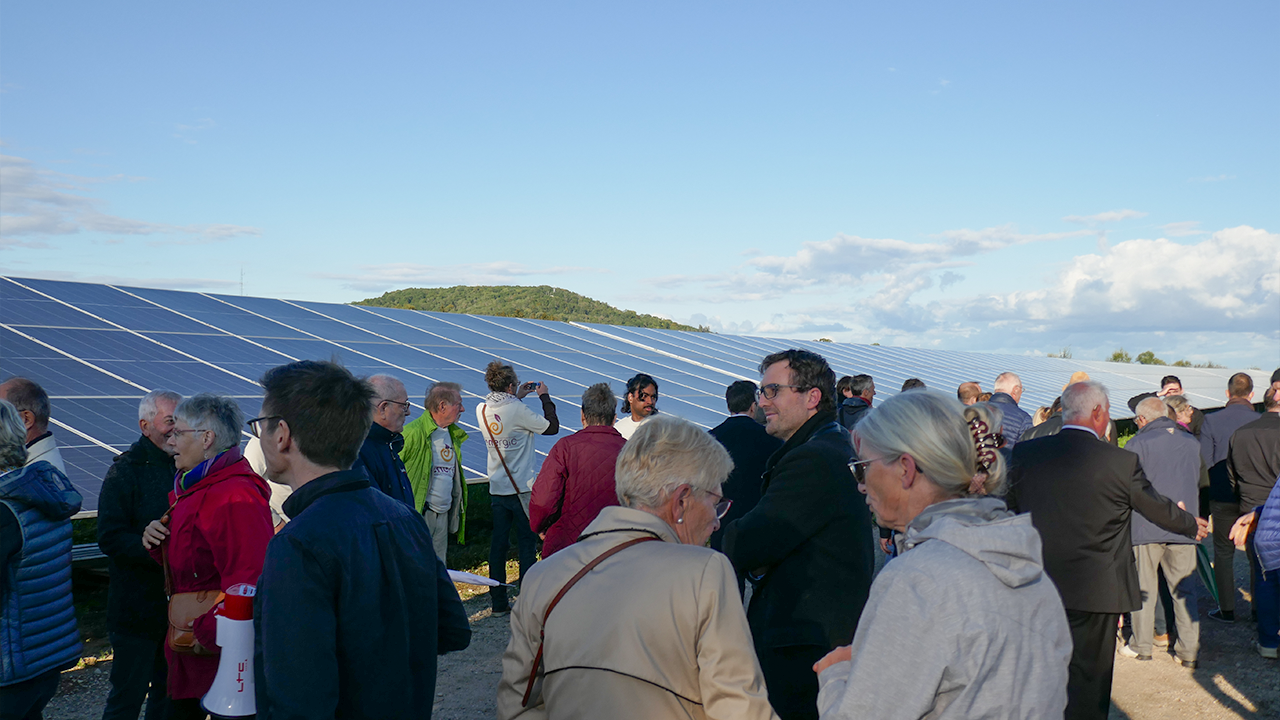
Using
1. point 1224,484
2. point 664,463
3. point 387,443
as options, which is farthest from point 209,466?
point 1224,484

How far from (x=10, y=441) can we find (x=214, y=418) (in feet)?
2.48

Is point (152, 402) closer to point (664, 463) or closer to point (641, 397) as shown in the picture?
point (664, 463)

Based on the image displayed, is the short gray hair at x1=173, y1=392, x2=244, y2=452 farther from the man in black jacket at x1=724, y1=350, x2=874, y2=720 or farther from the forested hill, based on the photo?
the forested hill

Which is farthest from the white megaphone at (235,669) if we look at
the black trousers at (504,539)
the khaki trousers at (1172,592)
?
the khaki trousers at (1172,592)

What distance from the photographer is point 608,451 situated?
5.48 meters

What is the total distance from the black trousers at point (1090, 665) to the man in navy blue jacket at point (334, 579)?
11.5 feet

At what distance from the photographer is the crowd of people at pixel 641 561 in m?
1.96

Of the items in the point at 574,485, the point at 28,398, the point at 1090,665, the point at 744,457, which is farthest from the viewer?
the point at 574,485

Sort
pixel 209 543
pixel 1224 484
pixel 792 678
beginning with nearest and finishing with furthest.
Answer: pixel 209 543 → pixel 792 678 → pixel 1224 484

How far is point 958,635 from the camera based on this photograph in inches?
73.1

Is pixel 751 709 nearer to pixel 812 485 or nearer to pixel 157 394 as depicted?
pixel 812 485

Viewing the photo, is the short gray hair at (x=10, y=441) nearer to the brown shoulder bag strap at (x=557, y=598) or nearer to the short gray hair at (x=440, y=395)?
the brown shoulder bag strap at (x=557, y=598)

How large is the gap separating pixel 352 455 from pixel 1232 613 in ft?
27.6

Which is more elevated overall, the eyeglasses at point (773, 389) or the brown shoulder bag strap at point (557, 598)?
the eyeglasses at point (773, 389)
